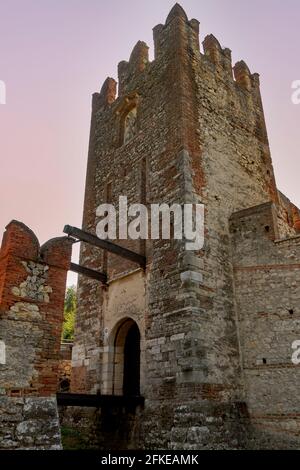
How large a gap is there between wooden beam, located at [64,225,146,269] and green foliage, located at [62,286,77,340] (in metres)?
17.3

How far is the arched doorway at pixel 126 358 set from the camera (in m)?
9.71

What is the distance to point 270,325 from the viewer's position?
28.4ft

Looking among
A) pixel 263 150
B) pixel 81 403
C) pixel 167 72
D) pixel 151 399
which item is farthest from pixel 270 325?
pixel 167 72

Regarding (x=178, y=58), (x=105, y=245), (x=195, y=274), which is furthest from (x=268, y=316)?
(x=178, y=58)

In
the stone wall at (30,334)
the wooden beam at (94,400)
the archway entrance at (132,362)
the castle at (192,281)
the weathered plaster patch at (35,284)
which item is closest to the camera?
the stone wall at (30,334)

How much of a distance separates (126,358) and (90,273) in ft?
7.94

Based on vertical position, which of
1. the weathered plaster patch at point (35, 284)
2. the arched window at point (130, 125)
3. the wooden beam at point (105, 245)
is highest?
the arched window at point (130, 125)

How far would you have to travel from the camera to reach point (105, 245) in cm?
916

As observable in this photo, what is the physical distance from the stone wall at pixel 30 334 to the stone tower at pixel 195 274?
3169mm

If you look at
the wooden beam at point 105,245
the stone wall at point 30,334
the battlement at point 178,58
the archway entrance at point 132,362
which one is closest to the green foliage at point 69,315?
the archway entrance at point 132,362

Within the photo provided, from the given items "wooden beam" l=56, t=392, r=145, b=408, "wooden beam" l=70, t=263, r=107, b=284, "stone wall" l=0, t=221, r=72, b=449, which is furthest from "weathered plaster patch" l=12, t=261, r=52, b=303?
"wooden beam" l=70, t=263, r=107, b=284

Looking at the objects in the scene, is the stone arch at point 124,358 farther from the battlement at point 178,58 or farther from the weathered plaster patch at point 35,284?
the battlement at point 178,58

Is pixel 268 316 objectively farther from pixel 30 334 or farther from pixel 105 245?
pixel 30 334
